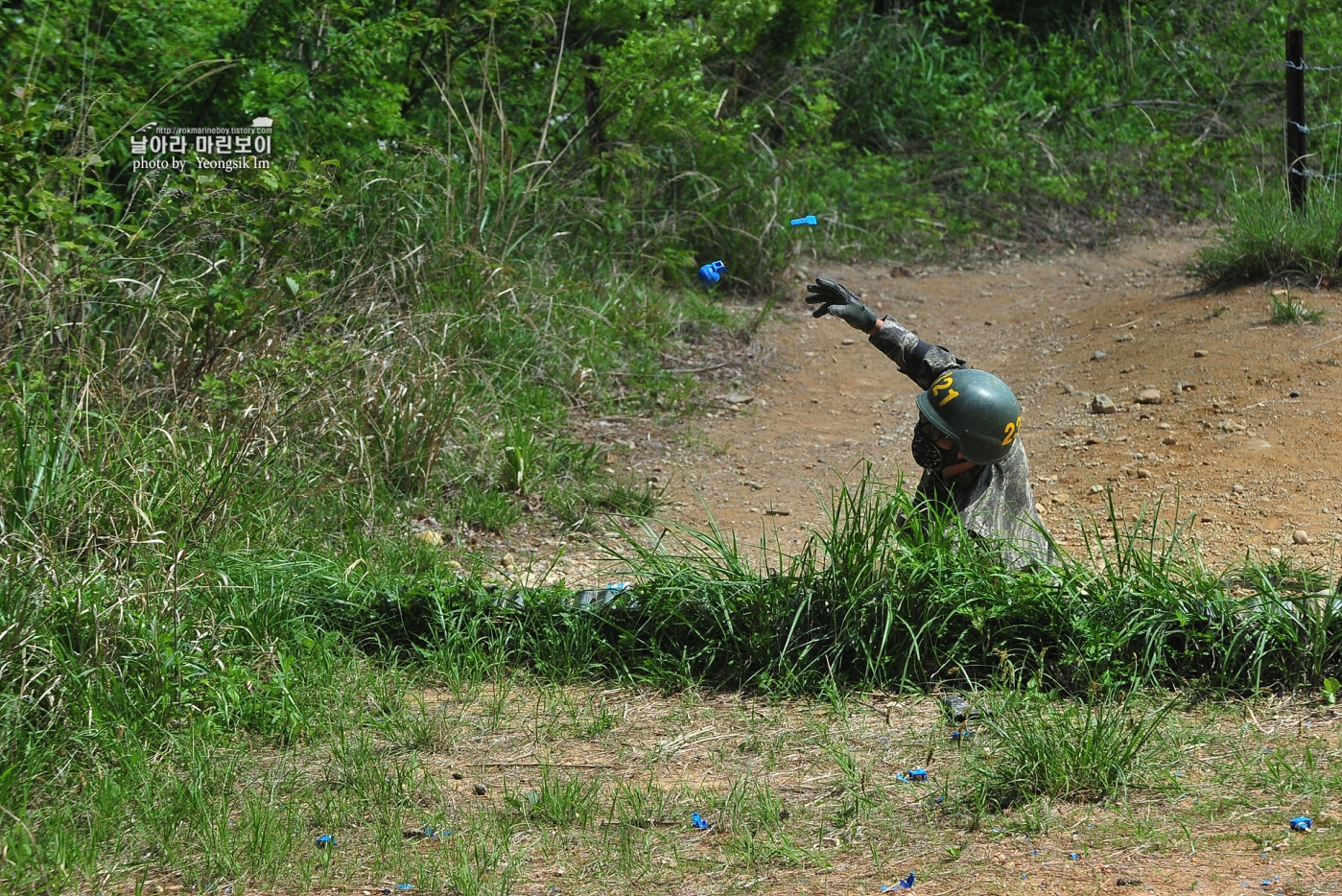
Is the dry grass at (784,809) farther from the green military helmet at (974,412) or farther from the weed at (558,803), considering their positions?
the green military helmet at (974,412)

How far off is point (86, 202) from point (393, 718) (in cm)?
269

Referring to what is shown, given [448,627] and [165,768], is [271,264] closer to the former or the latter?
[448,627]

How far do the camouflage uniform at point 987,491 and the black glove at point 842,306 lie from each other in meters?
0.05

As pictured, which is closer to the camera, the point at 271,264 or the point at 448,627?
the point at 448,627

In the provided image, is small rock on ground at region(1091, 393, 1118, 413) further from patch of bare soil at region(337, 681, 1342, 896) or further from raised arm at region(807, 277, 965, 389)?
patch of bare soil at region(337, 681, 1342, 896)

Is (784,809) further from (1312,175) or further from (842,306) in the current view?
(1312,175)

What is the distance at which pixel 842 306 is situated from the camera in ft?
14.5

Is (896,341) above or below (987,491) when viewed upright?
above

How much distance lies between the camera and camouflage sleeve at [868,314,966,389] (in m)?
4.38

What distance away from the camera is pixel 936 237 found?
10.8 metres

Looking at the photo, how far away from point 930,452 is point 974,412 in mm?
298

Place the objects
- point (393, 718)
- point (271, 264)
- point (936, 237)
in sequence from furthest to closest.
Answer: point (936, 237) → point (271, 264) → point (393, 718)

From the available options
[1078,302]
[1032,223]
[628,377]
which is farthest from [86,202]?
[1032,223]

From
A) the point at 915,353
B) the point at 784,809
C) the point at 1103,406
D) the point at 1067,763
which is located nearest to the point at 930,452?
the point at 915,353
